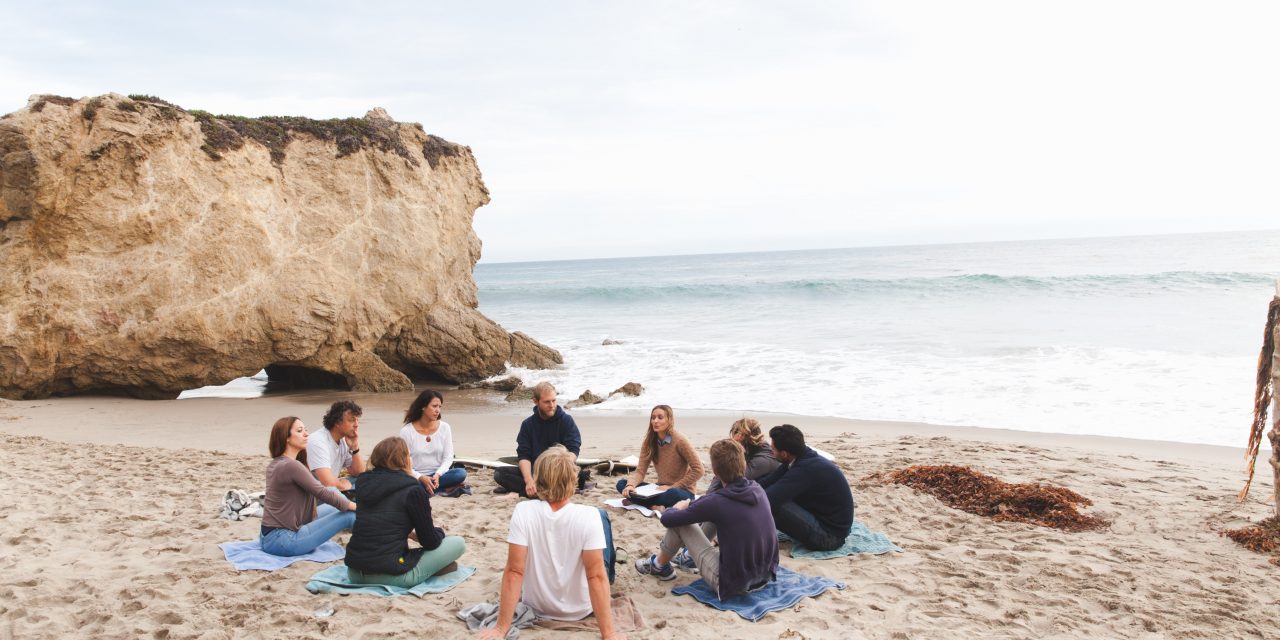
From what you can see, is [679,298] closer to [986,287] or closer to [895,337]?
[986,287]

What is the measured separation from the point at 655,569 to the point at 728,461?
125cm

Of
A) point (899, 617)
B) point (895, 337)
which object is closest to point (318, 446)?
point (899, 617)

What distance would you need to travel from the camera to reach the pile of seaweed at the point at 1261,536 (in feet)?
19.7

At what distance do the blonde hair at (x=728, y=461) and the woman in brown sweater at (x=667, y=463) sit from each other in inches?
75.8

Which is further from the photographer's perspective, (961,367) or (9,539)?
(961,367)

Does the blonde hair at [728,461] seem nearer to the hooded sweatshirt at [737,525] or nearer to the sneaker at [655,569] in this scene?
the hooded sweatshirt at [737,525]

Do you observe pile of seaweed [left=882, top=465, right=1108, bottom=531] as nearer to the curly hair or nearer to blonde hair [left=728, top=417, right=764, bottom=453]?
blonde hair [left=728, top=417, right=764, bottom=453]

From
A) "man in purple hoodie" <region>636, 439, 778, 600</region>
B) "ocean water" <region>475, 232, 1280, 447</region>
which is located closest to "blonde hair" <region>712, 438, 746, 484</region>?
"man in purple hoodie" <region>636, 439, 778, 600</region>

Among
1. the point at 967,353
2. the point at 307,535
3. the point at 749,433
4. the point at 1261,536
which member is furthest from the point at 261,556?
the point at 967,353

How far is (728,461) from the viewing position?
4.93 m

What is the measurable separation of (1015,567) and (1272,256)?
208 feet

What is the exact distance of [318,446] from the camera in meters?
6.54

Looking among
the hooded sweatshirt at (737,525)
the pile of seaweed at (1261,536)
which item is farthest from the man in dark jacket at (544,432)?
the pile of seaweed at (1261,536)

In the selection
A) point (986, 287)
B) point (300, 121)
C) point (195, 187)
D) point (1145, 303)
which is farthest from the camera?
point (986, 287)
